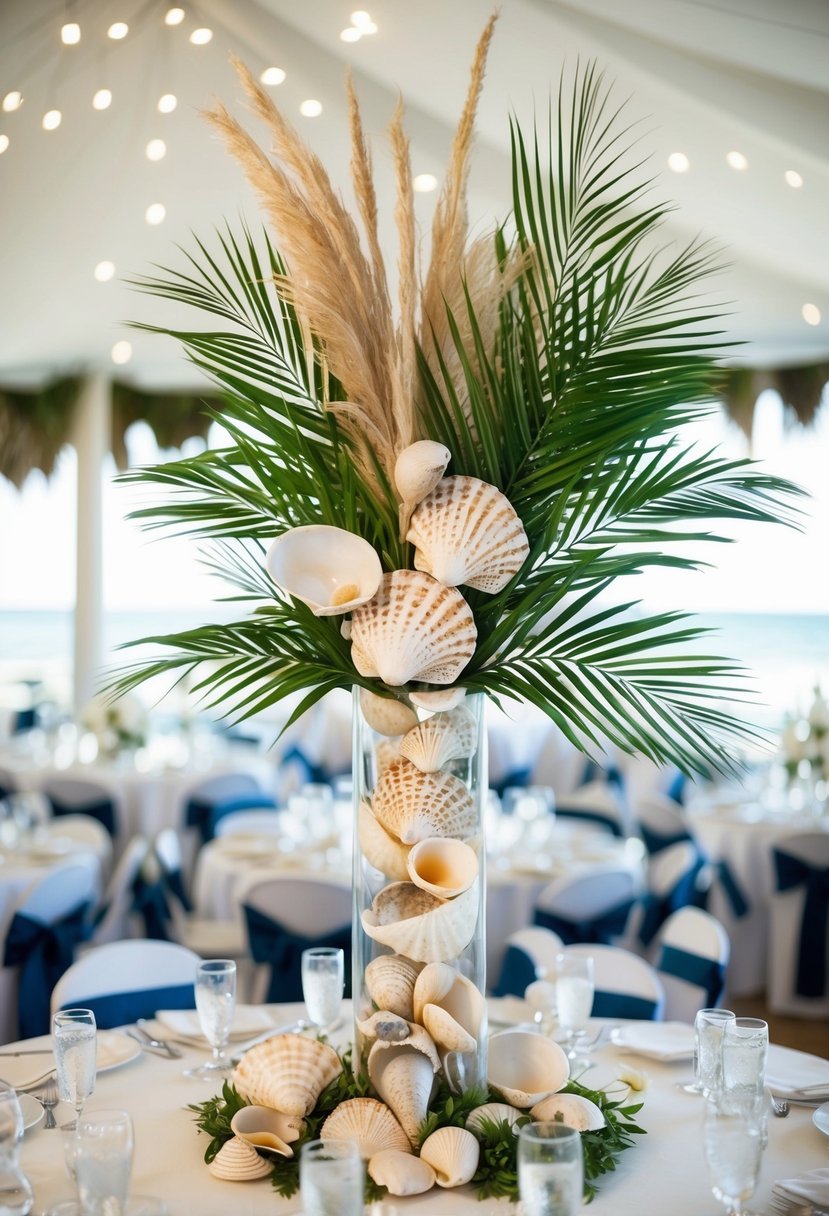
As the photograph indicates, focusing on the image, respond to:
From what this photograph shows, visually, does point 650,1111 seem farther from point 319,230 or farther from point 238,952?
point 238,952

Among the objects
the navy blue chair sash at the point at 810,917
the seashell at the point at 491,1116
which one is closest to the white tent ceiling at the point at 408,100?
the navy blue chair sash at the point at 810,917

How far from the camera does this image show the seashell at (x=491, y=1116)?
154 centimetres

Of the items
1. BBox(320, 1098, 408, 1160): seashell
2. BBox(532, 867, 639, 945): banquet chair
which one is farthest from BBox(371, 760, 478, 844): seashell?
BBox(532, 867, 639, 945): banquet chair

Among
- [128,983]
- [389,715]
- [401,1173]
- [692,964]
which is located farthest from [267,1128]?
[692,964]

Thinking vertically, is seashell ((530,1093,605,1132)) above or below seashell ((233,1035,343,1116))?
below

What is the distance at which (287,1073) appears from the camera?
5.21 ft

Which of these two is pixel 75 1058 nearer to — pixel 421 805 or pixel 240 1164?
pixel 240 1164

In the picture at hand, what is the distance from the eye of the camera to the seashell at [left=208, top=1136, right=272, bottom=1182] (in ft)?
4.99

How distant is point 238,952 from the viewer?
4160mm

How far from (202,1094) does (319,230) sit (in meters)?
1.37

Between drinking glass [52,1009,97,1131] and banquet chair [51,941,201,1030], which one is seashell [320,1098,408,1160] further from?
banquet chair [51,941,201,1030]

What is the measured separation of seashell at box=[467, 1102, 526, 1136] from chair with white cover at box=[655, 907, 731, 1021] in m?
1.29

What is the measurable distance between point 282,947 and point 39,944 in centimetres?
78

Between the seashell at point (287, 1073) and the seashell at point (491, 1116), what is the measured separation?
0.69 feet
